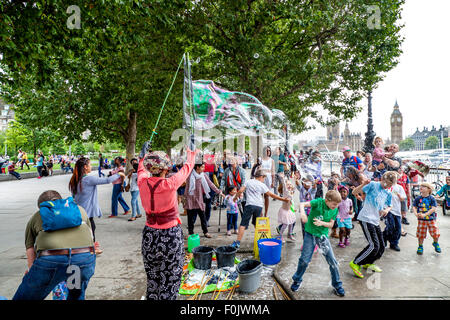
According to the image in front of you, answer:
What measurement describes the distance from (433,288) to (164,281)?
376 cm

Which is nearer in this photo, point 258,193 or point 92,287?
point 92,287

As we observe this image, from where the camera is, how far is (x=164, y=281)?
2898 mm

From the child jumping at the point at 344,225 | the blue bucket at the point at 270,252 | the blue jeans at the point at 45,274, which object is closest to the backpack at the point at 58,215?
the blue jeans at the point at 45,274

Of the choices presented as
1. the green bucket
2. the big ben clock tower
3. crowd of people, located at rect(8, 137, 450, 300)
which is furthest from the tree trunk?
the big ben clock tower

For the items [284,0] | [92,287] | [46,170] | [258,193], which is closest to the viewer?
[92,287]

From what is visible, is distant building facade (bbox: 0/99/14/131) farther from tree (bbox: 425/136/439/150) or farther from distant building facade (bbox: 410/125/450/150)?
distant building facade (bbox: 410/125/450/150)

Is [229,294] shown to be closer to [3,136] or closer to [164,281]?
[164,281]

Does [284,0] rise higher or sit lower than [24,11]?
higher

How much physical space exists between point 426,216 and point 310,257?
309 cm

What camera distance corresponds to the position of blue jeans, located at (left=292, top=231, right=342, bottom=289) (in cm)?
369

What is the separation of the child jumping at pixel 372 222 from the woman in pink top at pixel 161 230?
9.88 feet

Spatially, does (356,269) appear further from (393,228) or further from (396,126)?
(396,126)

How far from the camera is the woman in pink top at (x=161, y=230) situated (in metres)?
2.85

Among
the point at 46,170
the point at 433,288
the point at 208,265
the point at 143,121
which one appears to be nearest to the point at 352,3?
the point at 433,288
